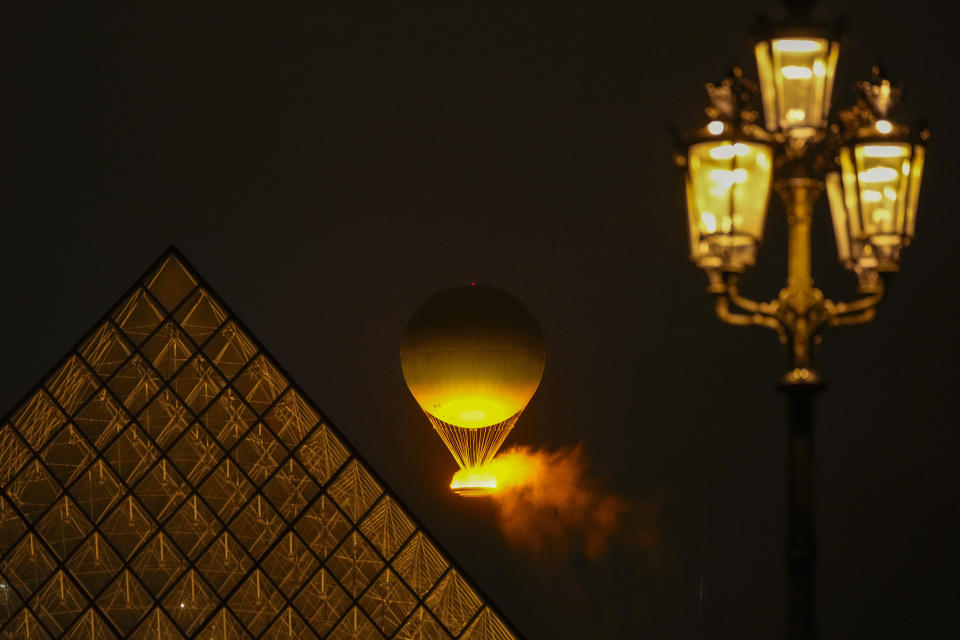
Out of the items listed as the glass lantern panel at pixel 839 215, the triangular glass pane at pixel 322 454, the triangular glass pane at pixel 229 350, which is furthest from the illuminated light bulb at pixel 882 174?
the triangular glass pane at pixel 229 350

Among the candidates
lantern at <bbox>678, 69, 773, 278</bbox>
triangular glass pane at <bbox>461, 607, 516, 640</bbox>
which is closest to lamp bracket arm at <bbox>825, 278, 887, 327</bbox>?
lantern at <bbox>678, 69, 773, 278</bbox>

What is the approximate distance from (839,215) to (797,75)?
0.52 m

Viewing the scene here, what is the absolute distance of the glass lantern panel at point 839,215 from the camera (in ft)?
19.5

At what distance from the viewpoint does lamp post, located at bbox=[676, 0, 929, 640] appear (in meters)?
5.74

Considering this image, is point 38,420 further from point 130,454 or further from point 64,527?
point 64,527

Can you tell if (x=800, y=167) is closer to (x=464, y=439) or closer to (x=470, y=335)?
(x=470, y=335)

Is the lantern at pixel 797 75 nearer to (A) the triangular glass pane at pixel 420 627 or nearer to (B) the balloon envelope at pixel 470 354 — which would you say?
(B) the balloon envelope at pixel 470 354

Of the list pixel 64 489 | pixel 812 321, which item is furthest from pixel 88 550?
pixel 812 321

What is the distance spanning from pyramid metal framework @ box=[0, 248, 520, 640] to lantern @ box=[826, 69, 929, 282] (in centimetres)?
1313

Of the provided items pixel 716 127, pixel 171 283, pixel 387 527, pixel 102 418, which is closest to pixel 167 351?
pixel 171 283

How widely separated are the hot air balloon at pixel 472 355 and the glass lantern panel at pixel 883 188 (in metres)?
11.9

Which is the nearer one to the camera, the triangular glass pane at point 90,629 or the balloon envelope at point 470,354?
the balloon envelope at point 470,354

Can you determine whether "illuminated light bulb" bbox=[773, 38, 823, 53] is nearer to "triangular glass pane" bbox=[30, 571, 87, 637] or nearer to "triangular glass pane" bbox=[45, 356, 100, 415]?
"triangular glass pane" bbox=[30, 571, 87, 637]

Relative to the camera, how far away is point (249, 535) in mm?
19797
